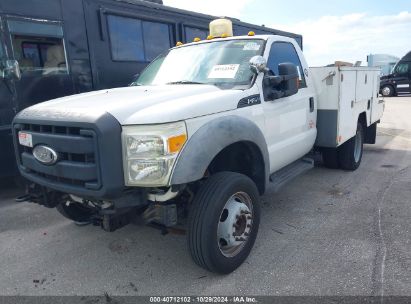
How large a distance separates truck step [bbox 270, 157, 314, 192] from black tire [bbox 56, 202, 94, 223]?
6.22 feet

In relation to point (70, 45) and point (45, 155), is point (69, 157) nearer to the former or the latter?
point (45, 155)

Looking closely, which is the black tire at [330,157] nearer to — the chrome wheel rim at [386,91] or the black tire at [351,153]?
the black tire at [351,153]

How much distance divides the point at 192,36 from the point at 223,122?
4716 mm

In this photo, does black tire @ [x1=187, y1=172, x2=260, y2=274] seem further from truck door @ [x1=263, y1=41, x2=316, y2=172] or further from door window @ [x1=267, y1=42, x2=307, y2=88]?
door window @ [x1=267, y1=42, x2=307, y2=88]

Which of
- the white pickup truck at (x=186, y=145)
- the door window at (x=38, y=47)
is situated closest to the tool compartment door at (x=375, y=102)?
the white pickup truck at (x=186, y=145)

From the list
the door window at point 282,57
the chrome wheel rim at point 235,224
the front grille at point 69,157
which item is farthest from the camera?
the door window at point 282,57

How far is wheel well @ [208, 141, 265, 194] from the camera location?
3.42 m

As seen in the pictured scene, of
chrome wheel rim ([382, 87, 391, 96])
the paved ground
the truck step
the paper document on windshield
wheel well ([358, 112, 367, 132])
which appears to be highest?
the paper document on windshield

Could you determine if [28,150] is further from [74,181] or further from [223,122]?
[223,122]

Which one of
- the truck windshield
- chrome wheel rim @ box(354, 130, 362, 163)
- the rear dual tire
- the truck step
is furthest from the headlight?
chrome wheel rim @ box(354, 130, 362, 163)

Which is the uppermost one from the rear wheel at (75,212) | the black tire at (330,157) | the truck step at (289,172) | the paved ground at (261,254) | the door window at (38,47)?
the door window at (38,47)

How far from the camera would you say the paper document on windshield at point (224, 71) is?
11.8 feet

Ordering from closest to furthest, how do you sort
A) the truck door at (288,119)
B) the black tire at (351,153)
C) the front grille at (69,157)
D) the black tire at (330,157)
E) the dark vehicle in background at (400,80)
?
1. the front grille at (69,157)
2. the truck door at (288,119)
3. the black tire at (351,153)
4. the black tire at (330,157)
5. the dark vehicle in background at (400,80)

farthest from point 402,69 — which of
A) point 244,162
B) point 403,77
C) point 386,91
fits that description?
point 244,162
